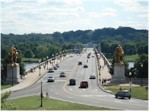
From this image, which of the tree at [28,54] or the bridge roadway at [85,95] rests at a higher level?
the tree at [28,54]

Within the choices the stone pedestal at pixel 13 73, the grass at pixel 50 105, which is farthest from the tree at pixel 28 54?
the grass at pixel 50 105

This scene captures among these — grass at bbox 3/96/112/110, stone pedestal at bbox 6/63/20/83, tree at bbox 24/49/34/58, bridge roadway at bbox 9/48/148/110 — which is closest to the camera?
grass at bbox 3/96/112/110

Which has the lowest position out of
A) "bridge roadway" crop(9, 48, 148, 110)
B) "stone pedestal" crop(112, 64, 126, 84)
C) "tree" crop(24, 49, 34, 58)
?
"bridge roadway" crop(9, 48, 148, 110)

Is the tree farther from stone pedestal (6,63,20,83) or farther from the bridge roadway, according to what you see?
stone pedestal (6,63,20,83)

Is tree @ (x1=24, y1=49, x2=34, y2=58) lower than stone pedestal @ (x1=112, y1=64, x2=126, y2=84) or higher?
higher

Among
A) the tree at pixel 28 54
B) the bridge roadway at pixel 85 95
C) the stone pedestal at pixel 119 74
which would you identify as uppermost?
the tree at pixel 28 54

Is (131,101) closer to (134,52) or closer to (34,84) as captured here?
(34,84)

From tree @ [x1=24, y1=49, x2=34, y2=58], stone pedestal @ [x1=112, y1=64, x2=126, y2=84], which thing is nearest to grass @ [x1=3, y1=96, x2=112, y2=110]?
stone pedestal @ [x1=112, y1=64, x2=126, y2=84]

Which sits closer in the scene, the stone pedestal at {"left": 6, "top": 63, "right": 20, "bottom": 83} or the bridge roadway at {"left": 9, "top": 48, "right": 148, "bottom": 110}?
the bridge roadway at {"left": 9, "top": 48, "right": 148, "bottom": 110}

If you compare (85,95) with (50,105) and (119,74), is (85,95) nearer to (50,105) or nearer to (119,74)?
(50,105)

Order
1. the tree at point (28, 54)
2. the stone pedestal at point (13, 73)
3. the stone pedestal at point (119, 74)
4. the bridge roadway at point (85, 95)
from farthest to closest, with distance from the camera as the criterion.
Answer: the tree at point (28, 54), the stone pedestal at point (13, 73), the stone pedestal at point (119, 74), the bridge roadway at point (85, 95)

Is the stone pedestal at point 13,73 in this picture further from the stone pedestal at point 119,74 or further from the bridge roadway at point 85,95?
the stone pedestal at point 119,74

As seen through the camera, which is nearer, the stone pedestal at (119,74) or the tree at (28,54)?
the stone pedestal at (119,74)

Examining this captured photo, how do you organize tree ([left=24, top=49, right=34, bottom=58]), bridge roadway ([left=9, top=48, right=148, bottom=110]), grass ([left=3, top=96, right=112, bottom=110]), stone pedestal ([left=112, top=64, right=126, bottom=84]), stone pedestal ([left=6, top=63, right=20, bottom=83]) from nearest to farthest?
grass ([left=3, top=96, right=112, bottom=110]), bridge roadway ([left=9, top=48, right=148, bottom=110]), stone pedestal ([left=112, top=64, right=126, bottom=84]), stone pedestal ([left=6, top=63, right=20, bottom=83]), tree ([left=24, top=49, right=34, bottom=58])
